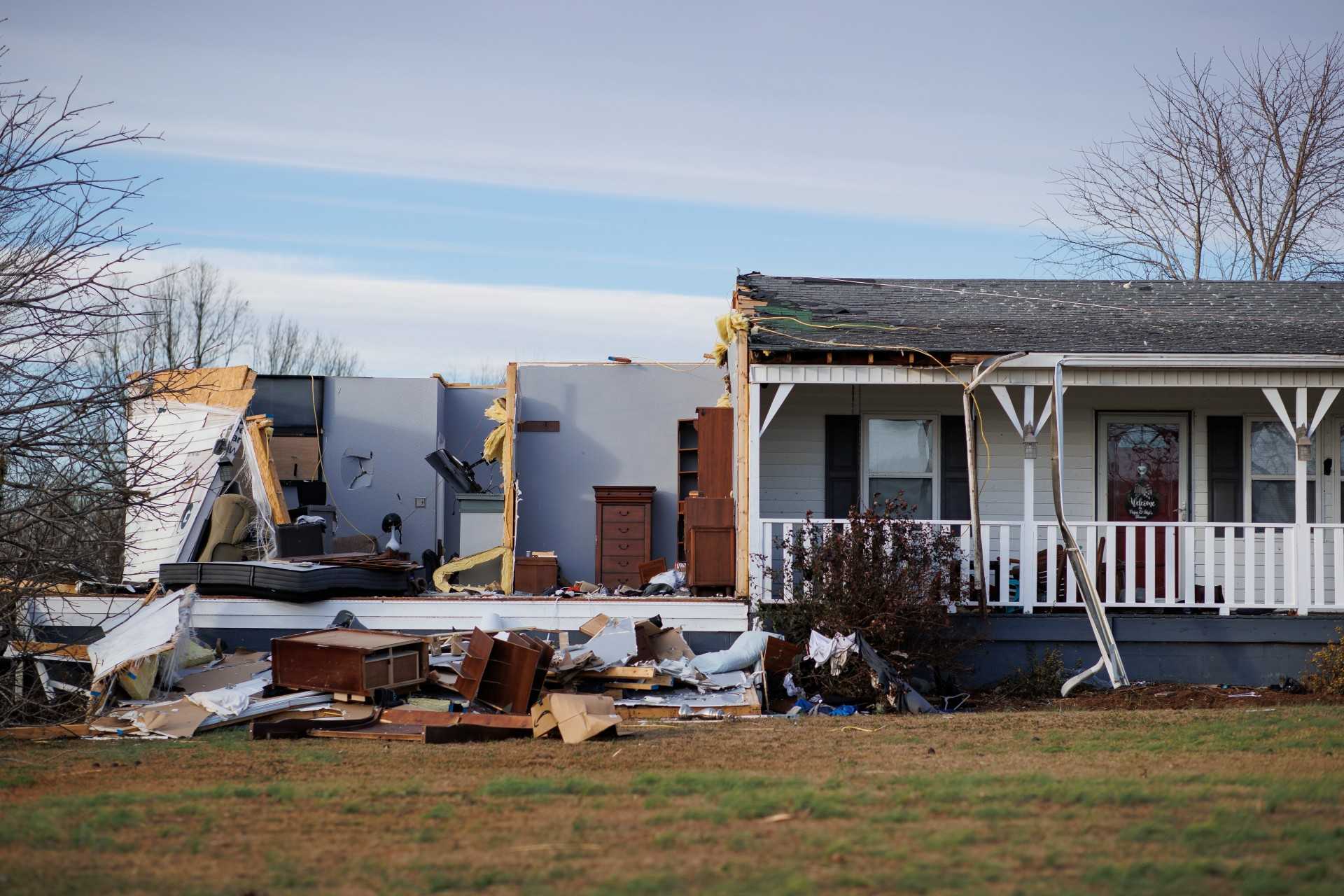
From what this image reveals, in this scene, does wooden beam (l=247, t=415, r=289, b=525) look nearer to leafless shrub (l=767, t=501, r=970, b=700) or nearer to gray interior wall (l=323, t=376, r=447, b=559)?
gray interior wall (l=323, t=376, r=447, b=559)

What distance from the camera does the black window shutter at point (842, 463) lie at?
13055 mm

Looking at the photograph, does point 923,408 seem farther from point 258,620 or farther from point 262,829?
point 262,829

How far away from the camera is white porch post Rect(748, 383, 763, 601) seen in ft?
37.0

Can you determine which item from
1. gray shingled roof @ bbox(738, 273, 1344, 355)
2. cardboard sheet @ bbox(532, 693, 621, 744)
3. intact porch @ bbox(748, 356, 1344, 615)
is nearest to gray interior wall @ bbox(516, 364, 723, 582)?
gray shingled roof @ bbox(738, 273, 1344, 355)

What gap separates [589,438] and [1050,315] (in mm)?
6637

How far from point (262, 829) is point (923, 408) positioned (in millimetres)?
9198

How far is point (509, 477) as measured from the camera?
622 inches

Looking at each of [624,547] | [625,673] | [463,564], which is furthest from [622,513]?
[625,673]

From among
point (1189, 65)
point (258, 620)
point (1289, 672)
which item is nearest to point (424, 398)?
point (258, 620)

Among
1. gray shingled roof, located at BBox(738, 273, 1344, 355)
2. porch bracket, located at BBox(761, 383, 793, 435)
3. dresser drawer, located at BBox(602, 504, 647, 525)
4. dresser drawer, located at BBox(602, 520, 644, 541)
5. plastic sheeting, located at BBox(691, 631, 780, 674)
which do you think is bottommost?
plastic sheeting, located at BBox(691, 631, 780, 674)

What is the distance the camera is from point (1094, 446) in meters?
13.1

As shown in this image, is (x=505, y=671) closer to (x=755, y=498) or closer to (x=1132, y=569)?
(x=755, y=498)

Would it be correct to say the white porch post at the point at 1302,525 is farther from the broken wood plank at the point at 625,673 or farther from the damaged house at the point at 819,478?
the broken wood plank at the point at 625,673

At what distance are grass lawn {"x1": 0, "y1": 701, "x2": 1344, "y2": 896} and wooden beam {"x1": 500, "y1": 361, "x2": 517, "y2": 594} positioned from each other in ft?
22.3
